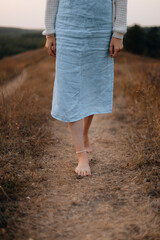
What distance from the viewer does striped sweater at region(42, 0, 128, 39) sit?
A: 6.32 ft

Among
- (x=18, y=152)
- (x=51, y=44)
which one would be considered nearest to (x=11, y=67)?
(x=18, y=152)

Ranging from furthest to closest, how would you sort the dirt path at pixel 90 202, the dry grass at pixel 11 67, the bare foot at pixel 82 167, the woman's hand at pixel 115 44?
1. the dry grass at pixel 11 67
2. the bare foot at pixel 82 167
3. the woman's hand at pixel 115 44
4. the dirt path at pixel 90 202

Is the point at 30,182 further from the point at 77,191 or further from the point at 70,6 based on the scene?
the point at 70,6

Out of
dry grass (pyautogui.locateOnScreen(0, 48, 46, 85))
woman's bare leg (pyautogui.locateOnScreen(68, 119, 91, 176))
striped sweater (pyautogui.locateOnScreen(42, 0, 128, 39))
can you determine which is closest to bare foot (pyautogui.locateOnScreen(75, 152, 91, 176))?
woman's bare leg (pyautogui.locateOnScreen(68, 119, 91, 176))

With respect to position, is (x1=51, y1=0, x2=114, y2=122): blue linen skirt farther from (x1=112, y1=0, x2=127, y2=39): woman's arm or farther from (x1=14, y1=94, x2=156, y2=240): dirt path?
(x1=14, y1=94, x2=156, y2=240): dirt path

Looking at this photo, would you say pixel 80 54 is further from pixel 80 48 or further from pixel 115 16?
pixel 115 16

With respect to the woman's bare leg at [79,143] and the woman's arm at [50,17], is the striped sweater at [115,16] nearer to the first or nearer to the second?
the woman's arm at [50,17]

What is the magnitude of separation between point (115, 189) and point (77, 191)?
29 cm

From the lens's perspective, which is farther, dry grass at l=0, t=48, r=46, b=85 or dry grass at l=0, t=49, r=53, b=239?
dry grass at l=0, t=48, r=46, b=85

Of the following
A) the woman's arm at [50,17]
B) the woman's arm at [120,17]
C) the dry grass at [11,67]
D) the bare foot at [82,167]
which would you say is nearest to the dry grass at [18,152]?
the bare foot at [82,167]

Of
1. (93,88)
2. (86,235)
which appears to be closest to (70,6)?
(93,88)

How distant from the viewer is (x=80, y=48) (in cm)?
187

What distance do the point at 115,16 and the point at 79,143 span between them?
108 centimetres

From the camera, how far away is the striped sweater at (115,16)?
1927 millimetres
